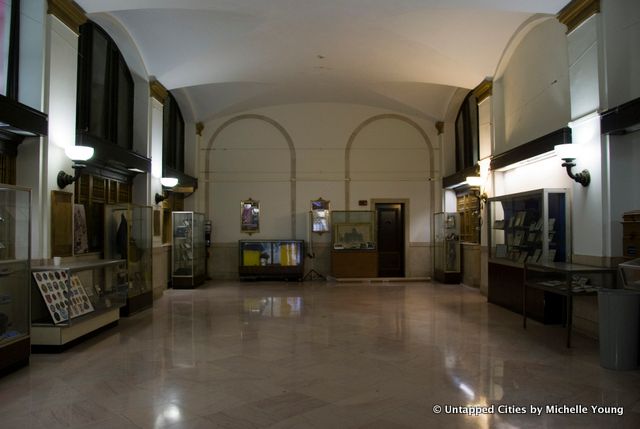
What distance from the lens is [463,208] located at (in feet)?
43.3

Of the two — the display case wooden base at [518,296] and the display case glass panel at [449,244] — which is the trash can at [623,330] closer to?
the display case wooden base at [518,296]

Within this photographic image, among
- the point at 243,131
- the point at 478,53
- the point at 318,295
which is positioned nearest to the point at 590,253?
the point at 478,53

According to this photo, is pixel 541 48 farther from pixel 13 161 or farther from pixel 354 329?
pixel 13 161

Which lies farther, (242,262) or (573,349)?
(242,262)

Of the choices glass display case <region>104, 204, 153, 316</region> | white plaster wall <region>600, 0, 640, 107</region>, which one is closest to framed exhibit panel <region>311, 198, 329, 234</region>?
glass display case <region>104, 204, 153, 316</region>

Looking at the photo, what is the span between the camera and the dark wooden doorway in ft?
47.2

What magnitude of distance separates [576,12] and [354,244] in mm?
8557

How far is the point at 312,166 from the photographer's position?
14.3 metres

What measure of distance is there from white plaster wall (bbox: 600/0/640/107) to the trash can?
2782 mm

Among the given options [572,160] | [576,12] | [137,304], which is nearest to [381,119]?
[576,12]

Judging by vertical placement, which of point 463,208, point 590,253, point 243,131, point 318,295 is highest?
point 243,131

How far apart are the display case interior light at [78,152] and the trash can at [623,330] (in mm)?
7084

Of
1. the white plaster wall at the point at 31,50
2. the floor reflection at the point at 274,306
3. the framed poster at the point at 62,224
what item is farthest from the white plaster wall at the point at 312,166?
the white plaster wall at the point at 31,50

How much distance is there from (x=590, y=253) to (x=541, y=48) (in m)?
3.96
